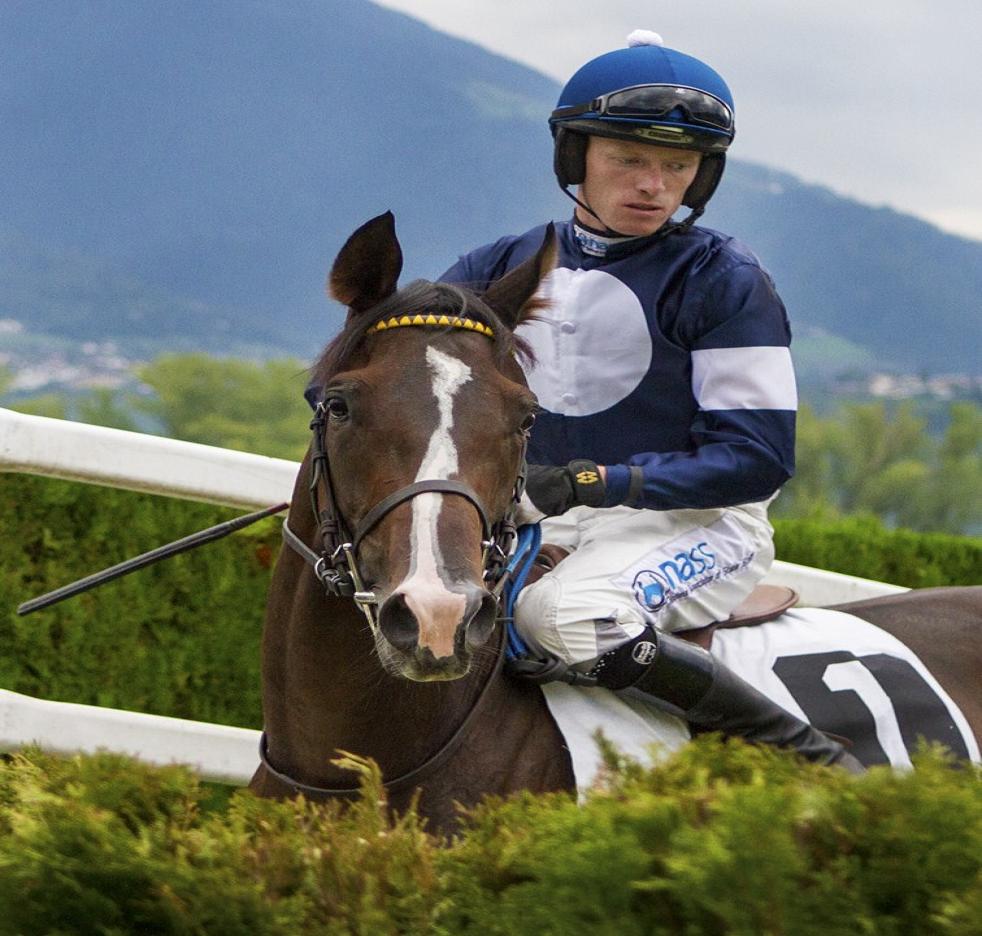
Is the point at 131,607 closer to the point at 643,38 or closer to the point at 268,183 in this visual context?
the point at 643,38

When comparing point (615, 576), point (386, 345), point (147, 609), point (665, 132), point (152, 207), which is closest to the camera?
point (386, 345)

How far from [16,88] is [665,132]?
65.8m

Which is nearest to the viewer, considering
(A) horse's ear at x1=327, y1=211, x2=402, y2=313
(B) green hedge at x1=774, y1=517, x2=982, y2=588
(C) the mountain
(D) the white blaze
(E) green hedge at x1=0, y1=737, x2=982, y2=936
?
(E) green hedge at x1=0, y1=737, x2=982, y2=936

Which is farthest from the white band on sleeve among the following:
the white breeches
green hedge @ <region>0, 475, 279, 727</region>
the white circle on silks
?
green hedge @ <region>0, 475, 279, 727</region>

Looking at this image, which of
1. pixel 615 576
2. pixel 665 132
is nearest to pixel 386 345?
pixel 615 576

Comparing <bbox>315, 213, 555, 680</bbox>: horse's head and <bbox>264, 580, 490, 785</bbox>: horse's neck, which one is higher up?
<bbox>315, 213, 555, 680</bbox>: horse's head

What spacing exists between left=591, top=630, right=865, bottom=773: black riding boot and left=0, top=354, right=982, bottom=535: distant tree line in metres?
23.1

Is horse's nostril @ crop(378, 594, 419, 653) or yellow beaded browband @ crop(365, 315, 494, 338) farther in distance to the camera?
yellow beaded browband @ crop(365, 315, 494, 338)

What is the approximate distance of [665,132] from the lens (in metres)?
3.38

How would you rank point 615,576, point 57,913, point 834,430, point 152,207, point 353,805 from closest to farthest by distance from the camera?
point 57,913 < point 353,805 < point 615,576 < point 834,430 < point 152,207

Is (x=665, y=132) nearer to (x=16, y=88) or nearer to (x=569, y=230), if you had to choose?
(x=569, y=230)

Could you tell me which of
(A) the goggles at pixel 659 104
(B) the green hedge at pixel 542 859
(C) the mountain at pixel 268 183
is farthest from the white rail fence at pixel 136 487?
(C) the mountain at pixel 268 183

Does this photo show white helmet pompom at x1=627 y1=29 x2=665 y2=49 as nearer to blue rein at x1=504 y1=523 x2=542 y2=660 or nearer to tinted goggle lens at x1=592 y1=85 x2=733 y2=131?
tinted goggle lens at x1=592 y1=85 x2=733 y2=131

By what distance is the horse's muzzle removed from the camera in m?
2.42
